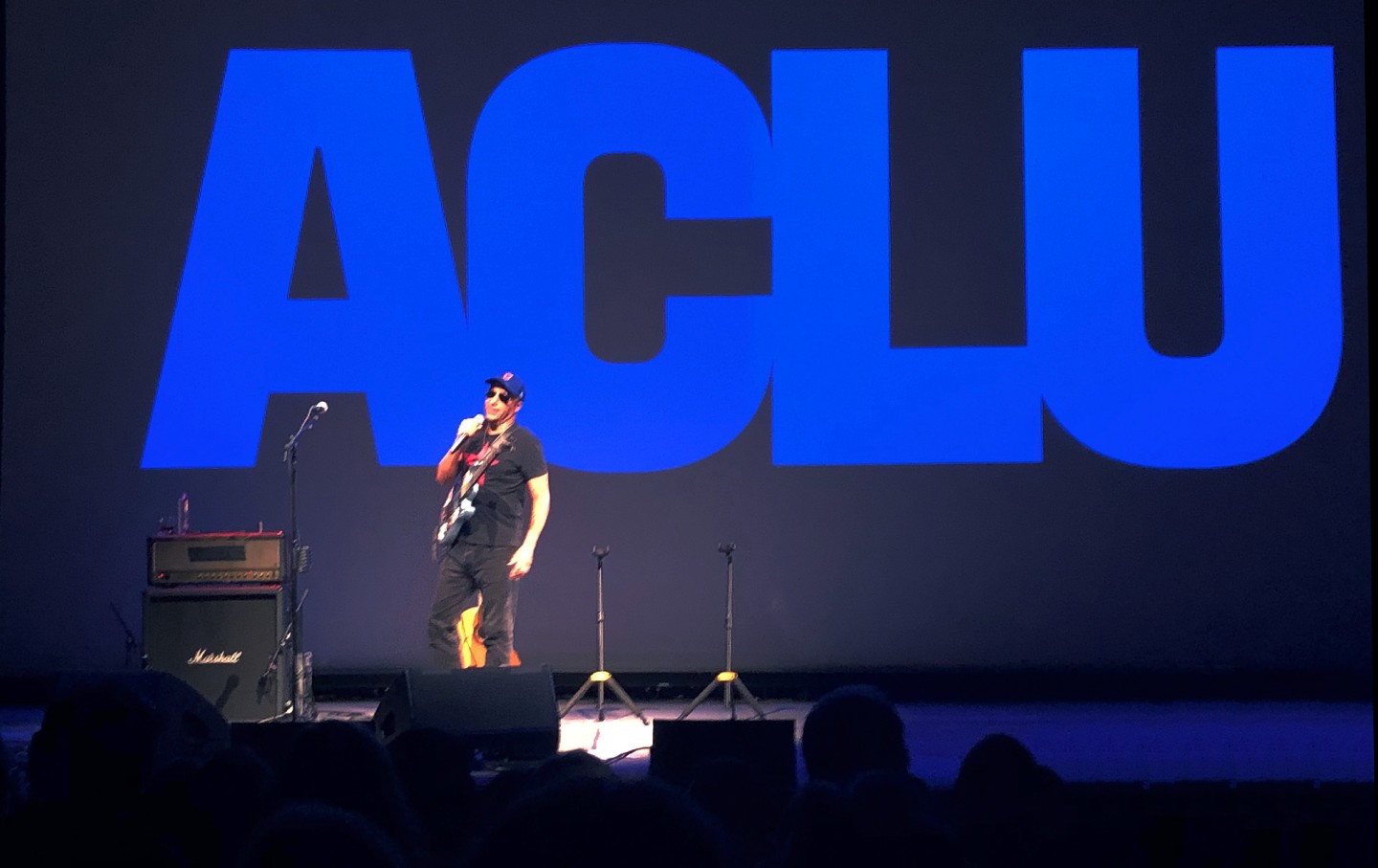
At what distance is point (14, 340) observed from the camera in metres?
7.84

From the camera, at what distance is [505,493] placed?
7012mm

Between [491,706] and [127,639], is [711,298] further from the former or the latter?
[127,639]

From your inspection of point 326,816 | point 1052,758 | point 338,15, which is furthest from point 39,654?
point 326,816

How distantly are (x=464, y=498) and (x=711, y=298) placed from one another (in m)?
1.87

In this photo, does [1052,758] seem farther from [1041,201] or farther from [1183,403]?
[1041,201]

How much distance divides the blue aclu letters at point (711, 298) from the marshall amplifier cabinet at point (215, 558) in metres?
1.14

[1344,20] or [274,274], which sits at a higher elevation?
[1344,20]

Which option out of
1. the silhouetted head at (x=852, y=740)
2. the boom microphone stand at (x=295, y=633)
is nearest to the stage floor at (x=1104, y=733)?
the boom microphone stand at (x=295, y=633)

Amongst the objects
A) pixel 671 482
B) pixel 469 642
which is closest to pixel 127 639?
pixel 469 642

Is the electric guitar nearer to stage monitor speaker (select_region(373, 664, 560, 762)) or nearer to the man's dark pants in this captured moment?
the man's dark pants

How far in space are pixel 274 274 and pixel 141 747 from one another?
19.1 ft

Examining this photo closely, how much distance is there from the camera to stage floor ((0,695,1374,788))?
593 centimetres

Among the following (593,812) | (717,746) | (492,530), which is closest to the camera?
(593,812)

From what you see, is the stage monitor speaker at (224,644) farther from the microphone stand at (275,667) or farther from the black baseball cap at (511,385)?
the black baseball cap at (511,385)
